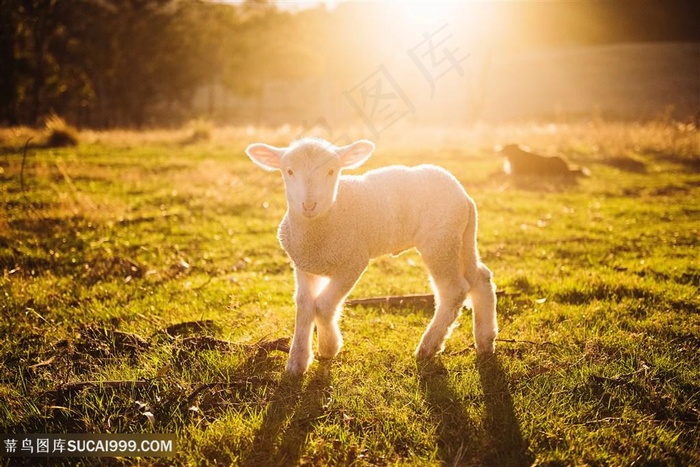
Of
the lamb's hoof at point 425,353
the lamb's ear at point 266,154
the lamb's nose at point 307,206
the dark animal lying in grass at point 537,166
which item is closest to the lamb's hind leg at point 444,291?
the lamb's hoof at point 425,353

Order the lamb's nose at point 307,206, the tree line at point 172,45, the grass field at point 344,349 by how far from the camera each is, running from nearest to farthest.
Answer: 1. the grass field at point 344,349
2. the lamb's nose at point 307,206
3. the tree line at point 172,45

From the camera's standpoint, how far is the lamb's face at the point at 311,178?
12.4ft

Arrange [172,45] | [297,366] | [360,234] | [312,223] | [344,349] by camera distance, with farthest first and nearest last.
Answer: [172,45], [344,349], [360,234], [312,223], [297,366]

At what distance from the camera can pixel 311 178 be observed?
3850mm

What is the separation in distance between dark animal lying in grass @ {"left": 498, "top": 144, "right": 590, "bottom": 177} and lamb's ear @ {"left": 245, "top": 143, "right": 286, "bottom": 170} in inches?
456

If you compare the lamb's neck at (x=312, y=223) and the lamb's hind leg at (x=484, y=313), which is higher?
the lamb's neck at (x=312, y=223)

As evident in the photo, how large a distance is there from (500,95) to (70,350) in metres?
58.4

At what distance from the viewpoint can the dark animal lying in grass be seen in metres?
14.5

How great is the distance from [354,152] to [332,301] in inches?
47.4

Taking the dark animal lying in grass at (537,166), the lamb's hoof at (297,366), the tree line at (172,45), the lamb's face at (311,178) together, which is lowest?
the dark animal lying in grass at (537,166)

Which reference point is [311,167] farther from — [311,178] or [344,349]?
[344,349]

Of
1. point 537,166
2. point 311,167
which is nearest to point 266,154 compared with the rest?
point 311,167

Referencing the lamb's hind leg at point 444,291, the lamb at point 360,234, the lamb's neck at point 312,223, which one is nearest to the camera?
the lamb at point 360,234

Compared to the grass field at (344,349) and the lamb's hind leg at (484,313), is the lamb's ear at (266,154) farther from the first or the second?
the lamb's hind leg at (484,313)
